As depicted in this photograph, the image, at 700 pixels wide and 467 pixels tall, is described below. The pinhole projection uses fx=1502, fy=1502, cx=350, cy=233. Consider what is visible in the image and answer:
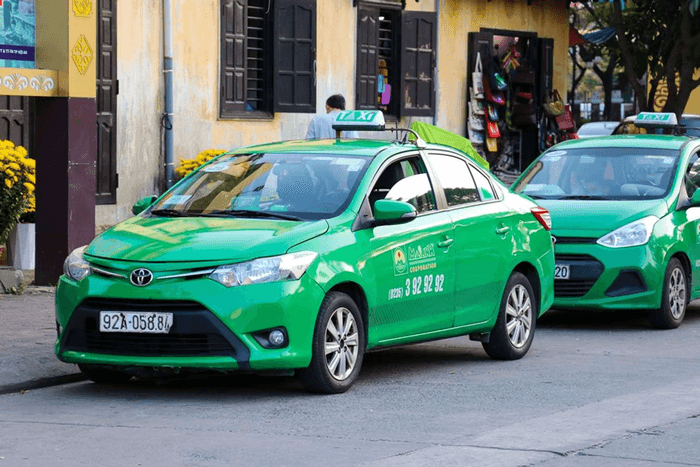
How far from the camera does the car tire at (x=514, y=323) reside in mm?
10602

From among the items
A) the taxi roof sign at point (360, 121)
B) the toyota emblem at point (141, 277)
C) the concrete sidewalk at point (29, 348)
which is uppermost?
the taxi roof sign at point (360, 121)

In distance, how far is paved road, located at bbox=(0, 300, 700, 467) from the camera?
23.1 ft

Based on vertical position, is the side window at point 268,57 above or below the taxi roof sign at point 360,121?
above

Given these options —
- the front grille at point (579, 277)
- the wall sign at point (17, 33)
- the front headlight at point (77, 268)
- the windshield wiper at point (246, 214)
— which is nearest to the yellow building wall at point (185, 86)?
the wall sign at point (17, 33)

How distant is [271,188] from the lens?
31.4 ft

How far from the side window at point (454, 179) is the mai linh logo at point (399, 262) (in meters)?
0.89

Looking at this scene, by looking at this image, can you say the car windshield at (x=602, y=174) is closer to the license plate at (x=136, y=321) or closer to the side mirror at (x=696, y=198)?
the side mirror at (x=696, y=198)

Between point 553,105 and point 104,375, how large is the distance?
1782 cm

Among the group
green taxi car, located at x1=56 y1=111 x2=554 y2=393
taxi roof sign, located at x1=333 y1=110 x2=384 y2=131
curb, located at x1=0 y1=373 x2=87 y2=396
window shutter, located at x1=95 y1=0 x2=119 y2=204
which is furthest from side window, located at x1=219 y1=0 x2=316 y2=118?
curb, located at x1=0 y1=373 x2=87 y2=396

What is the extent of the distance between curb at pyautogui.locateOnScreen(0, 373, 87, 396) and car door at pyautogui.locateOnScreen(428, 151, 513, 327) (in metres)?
2.54

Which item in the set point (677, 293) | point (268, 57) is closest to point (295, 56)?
point (268, 57)

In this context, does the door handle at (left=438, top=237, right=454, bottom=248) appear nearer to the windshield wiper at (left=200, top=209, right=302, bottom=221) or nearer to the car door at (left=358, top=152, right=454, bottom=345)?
the car door at (left=358, top=152, right=454, bottom=345)

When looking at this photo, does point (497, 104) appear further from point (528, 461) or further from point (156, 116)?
point (528, 461)

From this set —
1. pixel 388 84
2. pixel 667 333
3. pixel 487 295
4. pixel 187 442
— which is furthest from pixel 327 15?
pixel 187 442
